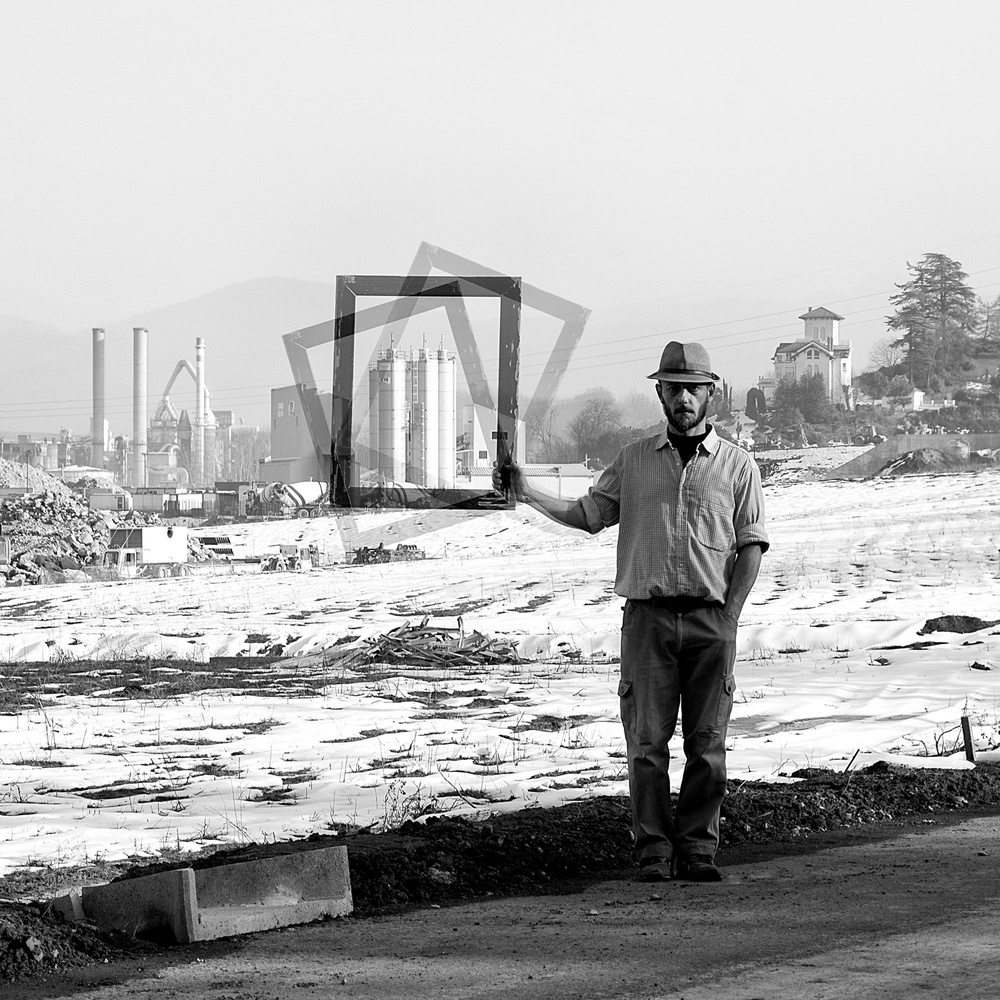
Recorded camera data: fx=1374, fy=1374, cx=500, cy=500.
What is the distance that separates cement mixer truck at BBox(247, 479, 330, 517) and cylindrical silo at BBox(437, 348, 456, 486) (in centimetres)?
4644

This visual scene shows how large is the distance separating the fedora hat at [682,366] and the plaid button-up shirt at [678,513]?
23cm

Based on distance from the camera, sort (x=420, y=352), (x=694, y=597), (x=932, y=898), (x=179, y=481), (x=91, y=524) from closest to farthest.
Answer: (x=932, y=898) → (x=694, y=597) → (x=420, y=352) → (x=91, y=524) → (x=179, y=481)

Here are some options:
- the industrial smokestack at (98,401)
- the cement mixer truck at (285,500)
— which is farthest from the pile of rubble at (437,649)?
the industrial smokestack at (98,401)

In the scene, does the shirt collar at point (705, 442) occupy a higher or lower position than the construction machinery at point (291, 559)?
higher

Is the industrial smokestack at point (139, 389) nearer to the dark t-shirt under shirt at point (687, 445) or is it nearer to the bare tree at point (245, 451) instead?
the bare tree at point (245, 451)

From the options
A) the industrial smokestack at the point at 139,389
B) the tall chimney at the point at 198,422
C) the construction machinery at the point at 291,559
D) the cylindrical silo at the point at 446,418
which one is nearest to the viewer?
the cylindrical silo at the point at 446,418

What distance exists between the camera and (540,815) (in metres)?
5.80

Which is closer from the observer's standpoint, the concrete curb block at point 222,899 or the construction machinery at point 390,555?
the concrete curb block at point 222,899

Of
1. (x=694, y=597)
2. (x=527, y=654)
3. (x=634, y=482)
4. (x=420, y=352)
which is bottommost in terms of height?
(x=527, y=654)

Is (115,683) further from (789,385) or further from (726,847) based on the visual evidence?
(789,385)

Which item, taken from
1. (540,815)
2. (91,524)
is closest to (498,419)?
(540,815)

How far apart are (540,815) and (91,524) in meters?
46.8

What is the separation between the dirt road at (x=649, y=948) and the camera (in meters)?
3.68

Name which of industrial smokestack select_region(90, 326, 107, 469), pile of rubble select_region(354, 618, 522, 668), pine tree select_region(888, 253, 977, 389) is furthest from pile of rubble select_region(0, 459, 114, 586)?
industrial smokestack select_region(90, 326, 107, 469)
